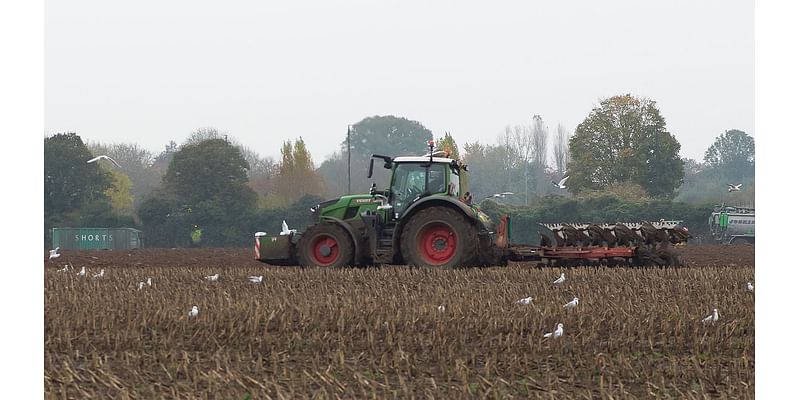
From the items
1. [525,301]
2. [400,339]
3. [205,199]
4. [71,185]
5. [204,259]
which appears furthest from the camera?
[71,185]

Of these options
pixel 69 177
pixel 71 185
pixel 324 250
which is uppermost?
pixel 69 177

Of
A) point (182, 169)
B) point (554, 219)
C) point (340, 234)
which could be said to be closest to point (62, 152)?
point (182, 169)

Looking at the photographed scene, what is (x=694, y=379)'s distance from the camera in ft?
27.5

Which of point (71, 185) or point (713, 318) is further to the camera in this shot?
point (71, 185)

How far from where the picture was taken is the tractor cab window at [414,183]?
1767 centimetres

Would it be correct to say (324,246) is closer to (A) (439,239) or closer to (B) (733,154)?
(A) (439,239)

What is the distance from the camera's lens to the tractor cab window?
1767 cm

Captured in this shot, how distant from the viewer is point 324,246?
18.0 m

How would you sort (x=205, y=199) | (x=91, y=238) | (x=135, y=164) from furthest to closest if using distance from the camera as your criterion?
(x=135, y=164)
(x=205, y=199)
(x=91, y=238)

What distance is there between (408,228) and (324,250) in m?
1.74

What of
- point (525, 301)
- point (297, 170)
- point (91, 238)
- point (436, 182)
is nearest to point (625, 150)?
point (297, 170)

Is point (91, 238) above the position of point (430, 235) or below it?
below

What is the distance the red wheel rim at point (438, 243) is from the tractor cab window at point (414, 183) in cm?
68

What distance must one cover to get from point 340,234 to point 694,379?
10159 millimetres
